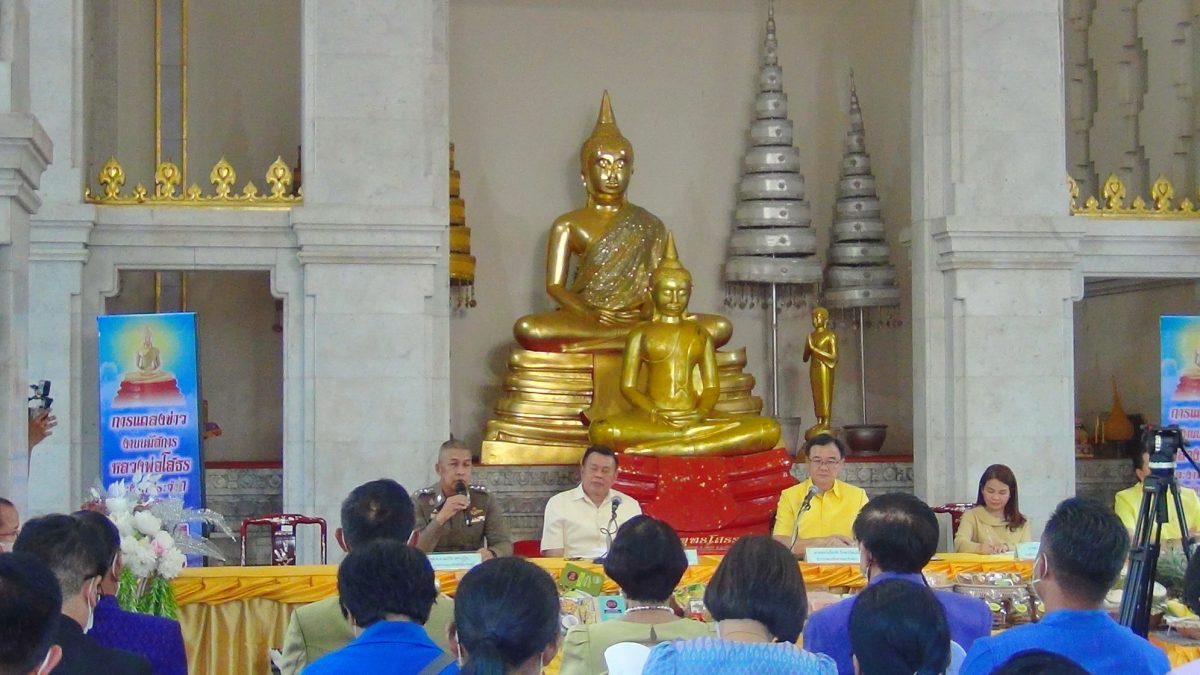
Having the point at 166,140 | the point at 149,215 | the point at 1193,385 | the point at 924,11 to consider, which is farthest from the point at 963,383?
the point at 166,140

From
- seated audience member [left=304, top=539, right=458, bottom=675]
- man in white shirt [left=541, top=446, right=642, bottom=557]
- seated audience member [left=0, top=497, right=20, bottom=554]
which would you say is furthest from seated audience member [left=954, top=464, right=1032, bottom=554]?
seated audience member [left=304, top=539, right=458, bottom=675]

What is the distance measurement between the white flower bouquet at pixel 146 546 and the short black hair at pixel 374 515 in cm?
100

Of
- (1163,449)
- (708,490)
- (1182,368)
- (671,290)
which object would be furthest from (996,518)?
(671,290)

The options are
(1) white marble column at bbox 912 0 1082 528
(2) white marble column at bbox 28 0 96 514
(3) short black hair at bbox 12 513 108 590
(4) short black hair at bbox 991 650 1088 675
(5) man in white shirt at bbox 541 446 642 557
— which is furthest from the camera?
(1) white marble column at bbox 912 0 1082 528

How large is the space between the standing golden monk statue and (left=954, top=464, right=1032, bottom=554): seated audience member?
121 inches

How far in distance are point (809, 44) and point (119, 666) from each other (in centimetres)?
842

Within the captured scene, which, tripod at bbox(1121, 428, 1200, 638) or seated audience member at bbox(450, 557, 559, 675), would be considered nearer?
seated audience member at bbox(450, 557, 559, 675)

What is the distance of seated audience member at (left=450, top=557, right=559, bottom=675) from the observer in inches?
92.0

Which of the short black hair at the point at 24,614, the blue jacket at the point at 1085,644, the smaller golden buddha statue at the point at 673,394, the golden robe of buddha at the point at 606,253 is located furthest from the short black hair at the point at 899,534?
the golden robe of buddha at the point at 606,253

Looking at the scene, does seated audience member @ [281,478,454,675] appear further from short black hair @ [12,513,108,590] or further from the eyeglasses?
the eyeglasses

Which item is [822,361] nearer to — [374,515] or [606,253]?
[606,253]

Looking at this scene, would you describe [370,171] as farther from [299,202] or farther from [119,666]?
[119,666]

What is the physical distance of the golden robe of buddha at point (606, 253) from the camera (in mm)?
9141

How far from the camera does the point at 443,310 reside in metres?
7.84
